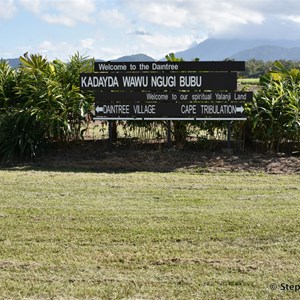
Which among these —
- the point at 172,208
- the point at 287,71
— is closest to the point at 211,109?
the point at 287,71

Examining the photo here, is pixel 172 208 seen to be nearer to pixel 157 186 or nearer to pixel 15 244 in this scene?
pixel 157 186

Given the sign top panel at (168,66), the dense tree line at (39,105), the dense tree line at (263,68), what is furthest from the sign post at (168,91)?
the dense tree line at (263,68)

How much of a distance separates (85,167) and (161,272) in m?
5.86

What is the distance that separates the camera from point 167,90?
11.5m

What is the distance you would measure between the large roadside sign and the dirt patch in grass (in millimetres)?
749

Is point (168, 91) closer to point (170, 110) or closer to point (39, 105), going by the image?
point (170, 110)

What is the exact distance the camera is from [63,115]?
37.1 feet

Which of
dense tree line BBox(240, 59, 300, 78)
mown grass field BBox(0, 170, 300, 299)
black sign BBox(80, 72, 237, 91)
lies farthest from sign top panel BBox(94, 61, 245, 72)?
mown grass field BBox(0, 170, 300, 299)

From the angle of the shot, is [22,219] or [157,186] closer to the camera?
[22,219]

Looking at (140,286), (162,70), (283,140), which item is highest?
(162,70)

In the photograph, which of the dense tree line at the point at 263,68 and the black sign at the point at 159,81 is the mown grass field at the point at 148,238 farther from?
the dense tree line at the point at 263,68

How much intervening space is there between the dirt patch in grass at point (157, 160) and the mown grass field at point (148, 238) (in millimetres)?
1269

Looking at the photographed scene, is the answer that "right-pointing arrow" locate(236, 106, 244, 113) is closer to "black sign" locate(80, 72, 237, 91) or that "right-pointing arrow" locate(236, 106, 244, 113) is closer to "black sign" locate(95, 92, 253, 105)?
"black sign" locate(95, 92, 253, 105)

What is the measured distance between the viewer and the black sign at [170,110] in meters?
11.1
